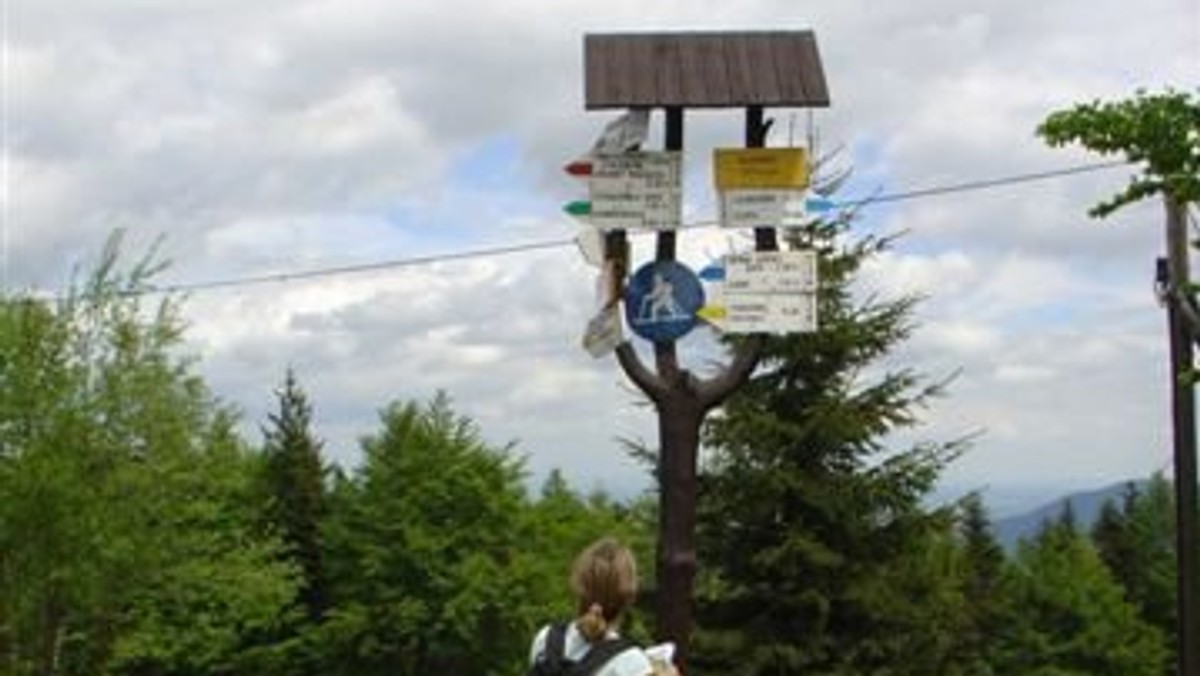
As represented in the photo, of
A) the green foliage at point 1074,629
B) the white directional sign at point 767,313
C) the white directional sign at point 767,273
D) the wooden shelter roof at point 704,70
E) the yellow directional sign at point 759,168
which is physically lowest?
the green foliage at point 1074,629

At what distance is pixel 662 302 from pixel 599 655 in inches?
141

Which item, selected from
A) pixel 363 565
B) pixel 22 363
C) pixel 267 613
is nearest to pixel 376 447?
pixel 363 565

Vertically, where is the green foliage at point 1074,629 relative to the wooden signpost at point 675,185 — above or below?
below

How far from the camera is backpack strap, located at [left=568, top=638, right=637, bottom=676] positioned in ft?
15.9

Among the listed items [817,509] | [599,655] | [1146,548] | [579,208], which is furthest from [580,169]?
[1146,548]

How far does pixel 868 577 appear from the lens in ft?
53.9

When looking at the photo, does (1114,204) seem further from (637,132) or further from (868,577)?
(868,577)

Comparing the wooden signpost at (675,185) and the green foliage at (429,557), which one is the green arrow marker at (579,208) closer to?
the wooden signpost at (675,185)

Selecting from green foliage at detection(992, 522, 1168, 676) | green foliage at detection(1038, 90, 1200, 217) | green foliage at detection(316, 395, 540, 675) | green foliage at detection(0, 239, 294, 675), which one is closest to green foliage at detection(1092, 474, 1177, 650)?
green foliage at detection(992, 522, 1168, 676)

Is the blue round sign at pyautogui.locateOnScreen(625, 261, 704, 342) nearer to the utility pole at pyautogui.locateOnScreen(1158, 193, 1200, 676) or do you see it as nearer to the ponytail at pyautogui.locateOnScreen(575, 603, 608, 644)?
the ponytail at pyautogui.locateOnScreen(575, 603, 608, 644)

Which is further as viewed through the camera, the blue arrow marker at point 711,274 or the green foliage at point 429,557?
the green foliage at point 429,557

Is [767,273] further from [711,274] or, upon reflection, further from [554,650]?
[554,650]

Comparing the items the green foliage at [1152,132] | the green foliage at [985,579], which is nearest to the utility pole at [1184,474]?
the green foliage at [1152,132]

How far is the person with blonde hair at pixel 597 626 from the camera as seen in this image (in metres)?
4.88
